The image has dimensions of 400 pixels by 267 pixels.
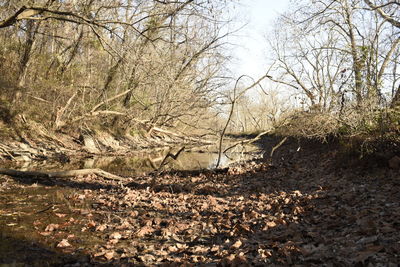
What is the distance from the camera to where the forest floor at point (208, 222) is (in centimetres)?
362

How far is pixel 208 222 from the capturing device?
5.13 metres

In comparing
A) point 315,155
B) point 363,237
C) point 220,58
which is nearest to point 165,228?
point 363,237

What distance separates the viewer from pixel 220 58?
757 inches

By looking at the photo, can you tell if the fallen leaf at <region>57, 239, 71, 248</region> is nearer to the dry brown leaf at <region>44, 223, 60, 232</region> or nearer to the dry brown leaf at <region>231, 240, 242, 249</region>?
the dry brown leaf at <region>44, 223, 60, 232</region>

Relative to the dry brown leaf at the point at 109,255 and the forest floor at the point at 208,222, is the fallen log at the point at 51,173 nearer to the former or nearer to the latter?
the forest floor at the point at 208,222

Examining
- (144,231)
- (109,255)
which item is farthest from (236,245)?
(109,255)

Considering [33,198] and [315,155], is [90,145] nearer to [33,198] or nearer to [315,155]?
[33,198]

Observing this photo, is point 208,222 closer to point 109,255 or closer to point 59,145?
point 109,255

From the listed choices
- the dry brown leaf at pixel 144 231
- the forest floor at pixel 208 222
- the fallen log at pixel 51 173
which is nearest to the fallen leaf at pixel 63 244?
the forest floor at pixel 208 222

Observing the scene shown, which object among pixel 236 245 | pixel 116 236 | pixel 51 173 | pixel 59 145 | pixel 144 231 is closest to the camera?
pixel 236 245

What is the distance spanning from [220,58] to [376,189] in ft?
48.0

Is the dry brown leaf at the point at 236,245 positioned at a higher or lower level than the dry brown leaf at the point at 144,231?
higher

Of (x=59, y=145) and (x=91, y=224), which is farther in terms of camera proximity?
(x=59, y=145)

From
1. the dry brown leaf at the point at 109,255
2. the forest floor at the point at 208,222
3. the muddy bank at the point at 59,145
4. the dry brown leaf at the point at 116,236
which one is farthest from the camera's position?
the muddy bank at the point at 59,145
